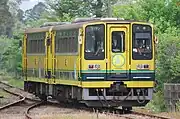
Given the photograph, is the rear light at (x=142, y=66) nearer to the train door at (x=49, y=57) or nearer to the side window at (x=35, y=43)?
the train door at (x=49, y=57)

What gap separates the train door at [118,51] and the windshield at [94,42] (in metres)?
0.26

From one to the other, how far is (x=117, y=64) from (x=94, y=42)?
40.9 inches

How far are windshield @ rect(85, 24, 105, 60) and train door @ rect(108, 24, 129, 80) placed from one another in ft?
0.87

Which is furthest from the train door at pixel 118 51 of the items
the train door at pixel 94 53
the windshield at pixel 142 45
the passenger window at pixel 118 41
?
the windshield at pixel 142 45

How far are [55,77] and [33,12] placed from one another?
114 metres

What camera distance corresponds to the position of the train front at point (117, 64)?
2102 cm

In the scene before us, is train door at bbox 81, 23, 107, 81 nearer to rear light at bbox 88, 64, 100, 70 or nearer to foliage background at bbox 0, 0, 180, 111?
rear light at bbox 88, 64, 100, 70

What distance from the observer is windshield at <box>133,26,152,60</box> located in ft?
70.2

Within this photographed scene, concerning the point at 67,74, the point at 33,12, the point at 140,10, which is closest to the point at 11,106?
the point at 67,74

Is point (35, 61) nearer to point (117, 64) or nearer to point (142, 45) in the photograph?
point (117, 64)

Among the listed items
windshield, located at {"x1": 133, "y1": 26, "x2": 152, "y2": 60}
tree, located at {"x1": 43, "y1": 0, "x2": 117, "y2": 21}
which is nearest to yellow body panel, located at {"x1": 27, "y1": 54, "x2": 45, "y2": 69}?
windshield, located at {"x1": 133, "y1": 26, "x2": 152, "y2": 60}

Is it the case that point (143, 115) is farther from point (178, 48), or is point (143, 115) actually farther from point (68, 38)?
point (178, 48)

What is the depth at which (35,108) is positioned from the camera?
2394 cm

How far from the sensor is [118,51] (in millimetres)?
21172
